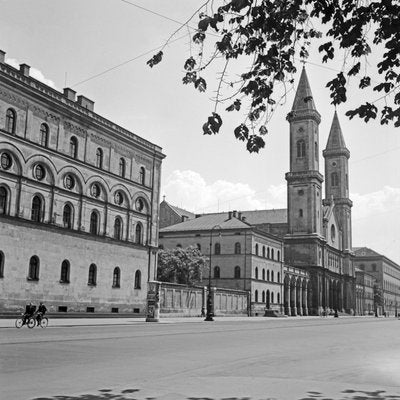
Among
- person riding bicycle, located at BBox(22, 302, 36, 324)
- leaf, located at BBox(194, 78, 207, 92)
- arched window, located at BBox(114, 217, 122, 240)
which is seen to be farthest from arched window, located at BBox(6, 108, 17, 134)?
leaf, located at BBox(194, 78, 207, 92)

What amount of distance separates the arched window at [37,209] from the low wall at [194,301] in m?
14.4

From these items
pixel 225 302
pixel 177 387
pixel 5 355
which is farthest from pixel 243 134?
pixel 225 302

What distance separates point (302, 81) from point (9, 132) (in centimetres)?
6880

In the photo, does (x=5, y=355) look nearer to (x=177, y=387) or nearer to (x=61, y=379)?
(x=61, y=379)

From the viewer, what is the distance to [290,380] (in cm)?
1074

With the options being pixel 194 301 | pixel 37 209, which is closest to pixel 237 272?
pixel 194 301

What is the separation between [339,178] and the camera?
5020 inches

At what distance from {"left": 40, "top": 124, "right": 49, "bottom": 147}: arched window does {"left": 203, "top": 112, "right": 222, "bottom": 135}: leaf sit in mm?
35622

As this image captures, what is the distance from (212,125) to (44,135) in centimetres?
3622

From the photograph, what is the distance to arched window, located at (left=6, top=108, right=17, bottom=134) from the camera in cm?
3928

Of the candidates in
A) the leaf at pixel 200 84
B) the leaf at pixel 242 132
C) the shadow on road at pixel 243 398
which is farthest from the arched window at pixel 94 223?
the leaf at pixel 200 84

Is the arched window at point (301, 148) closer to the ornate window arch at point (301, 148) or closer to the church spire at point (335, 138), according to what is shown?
the ornate window arch at point (301, 148)

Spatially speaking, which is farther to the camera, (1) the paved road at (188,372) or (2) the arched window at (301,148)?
(2) the arched window at (301,148)

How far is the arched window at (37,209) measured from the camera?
41219 millimetres
